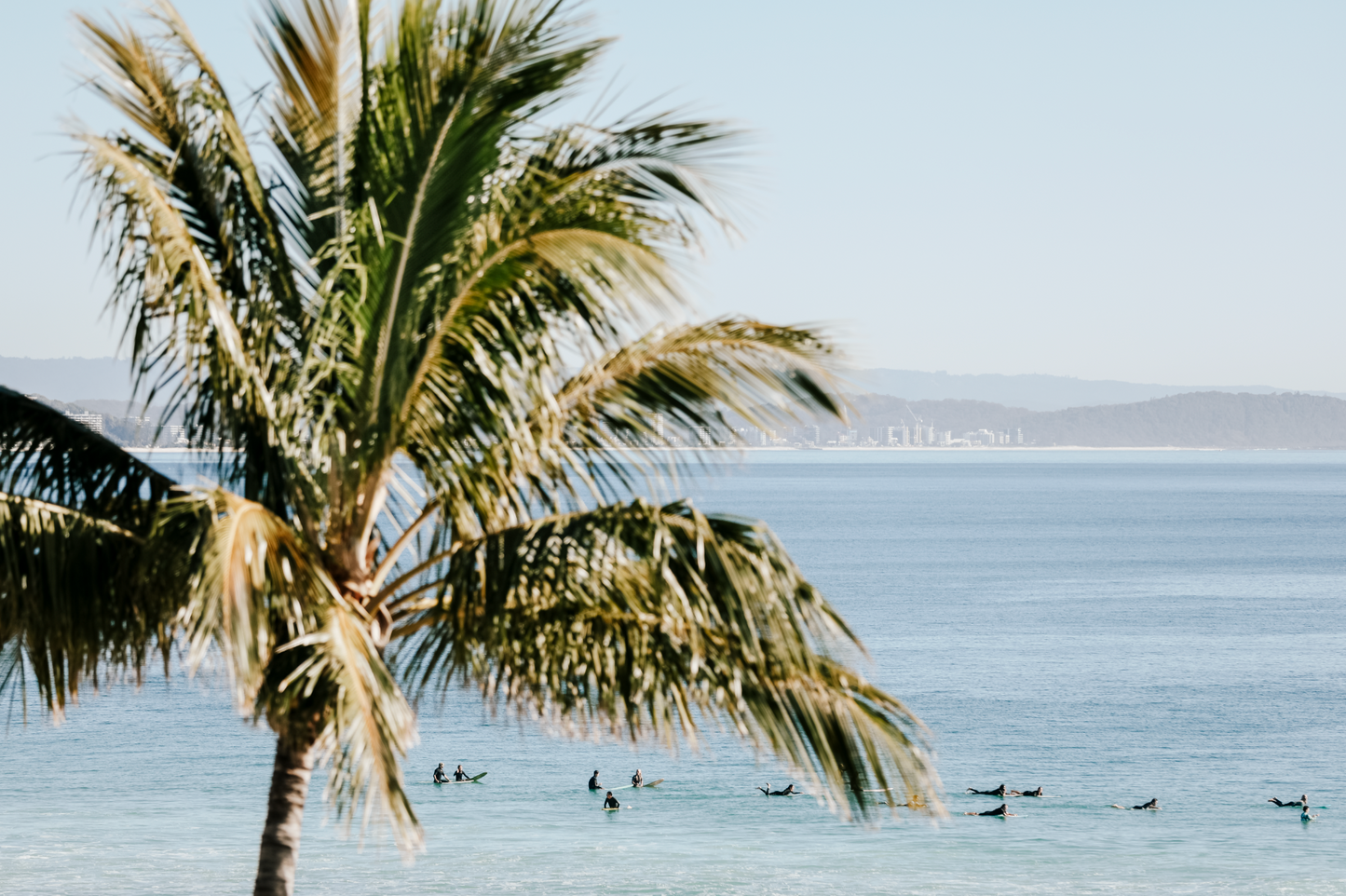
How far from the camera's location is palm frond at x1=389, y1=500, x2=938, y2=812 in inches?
285

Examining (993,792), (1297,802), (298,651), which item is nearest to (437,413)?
(298,651)

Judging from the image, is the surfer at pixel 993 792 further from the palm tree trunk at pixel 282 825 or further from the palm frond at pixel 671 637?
the palm tree trunk at pixel 282 825

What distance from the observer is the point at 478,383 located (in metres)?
8.18

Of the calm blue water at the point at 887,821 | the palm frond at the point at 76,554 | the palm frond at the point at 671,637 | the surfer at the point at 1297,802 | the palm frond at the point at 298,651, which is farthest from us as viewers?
the surfer at the point at 1297,802

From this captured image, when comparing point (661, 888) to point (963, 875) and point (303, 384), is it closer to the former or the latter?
point (963, 875)

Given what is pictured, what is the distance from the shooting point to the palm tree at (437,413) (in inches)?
293

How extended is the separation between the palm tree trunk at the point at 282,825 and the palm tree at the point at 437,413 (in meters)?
0.02

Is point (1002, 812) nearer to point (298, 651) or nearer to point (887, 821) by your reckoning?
point (887, 821)

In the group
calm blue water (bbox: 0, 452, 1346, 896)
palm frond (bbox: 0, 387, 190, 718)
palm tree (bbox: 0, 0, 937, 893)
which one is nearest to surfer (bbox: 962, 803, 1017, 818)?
calm blue water (bbox: 0, 452, 1346, 896)

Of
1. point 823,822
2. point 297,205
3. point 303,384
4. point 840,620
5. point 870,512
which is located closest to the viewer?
point 840,620

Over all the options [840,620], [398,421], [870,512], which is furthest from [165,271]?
[870,512]

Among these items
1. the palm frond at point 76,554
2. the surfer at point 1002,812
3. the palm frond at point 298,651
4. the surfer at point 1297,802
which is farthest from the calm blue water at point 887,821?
the palm frond at point 298,651

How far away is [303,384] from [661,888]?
32.3 m

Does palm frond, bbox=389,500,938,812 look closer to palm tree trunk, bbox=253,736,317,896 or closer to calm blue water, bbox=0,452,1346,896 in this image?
palm tree trunk, bbox=253,736,317,896
